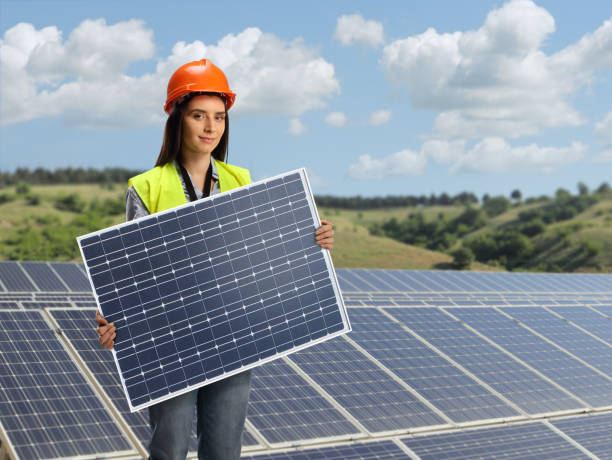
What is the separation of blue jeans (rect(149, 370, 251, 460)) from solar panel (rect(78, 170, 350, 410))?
0.47 feet

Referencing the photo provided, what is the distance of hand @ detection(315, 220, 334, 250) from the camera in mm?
5996

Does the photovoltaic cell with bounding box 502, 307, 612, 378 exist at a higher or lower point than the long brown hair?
lower

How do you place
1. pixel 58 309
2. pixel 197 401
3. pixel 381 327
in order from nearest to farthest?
pixel 197 401 < pixel 58 309 < pixel 381 327

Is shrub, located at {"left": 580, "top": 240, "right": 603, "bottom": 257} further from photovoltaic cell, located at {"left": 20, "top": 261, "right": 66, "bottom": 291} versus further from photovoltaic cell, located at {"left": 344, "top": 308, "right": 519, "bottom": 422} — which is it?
photovoltaic cell, located at {"left": 20, "top": 261, "right": 66, "bottom": 291}

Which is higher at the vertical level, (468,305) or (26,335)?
(26,335)

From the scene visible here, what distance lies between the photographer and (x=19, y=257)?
275 feet

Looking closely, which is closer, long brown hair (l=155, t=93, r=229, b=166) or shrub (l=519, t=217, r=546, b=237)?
long brown hair (l=155, t=93, r=229, b=166)

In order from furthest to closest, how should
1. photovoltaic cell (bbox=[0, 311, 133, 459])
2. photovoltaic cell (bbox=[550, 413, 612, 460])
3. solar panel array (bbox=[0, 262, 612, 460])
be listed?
photovoltaic cell (bbox=[550, 413, 612, 460])
solar panel array (bbox=[0, 262, 612, 460])
photovoltaic cell (bbox=[0, 311, 133, 459])

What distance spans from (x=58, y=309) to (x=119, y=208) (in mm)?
95946

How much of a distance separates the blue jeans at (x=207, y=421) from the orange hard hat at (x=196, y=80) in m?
2.25

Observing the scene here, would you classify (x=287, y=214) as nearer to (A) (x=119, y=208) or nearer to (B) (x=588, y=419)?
(B) (x=588, y=419)

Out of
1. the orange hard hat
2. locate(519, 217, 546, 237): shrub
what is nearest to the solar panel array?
the orange hard hat

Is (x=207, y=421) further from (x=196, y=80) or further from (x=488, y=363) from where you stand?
(x=488, y=363)

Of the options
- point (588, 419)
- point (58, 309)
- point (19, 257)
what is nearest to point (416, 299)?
point (588, 419)
